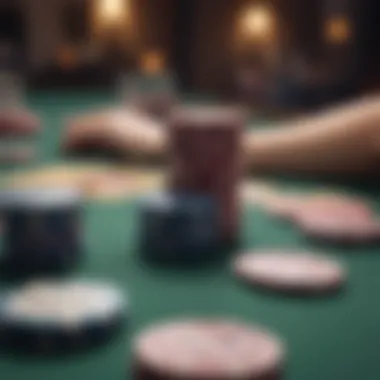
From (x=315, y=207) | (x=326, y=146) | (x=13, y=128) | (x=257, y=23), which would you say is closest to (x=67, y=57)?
(x=257, y=23)

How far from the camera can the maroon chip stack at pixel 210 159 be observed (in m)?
1.05

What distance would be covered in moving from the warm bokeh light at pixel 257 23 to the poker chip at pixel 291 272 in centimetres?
391

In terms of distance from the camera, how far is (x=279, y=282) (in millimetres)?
874

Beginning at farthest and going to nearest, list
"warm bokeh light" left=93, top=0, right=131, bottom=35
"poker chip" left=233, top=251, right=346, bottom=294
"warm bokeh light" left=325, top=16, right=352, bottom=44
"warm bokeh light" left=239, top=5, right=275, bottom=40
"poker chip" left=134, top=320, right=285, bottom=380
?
1. "warm bokeh light" left=93, top=0, right=131, bottom=35
2. "warm bokeh light" left=239, top=5, right=275, bottom=40
3. "warm bokeh light" left=325, top=16, right=352, bottom=44
4. "poker chip" left=233, top=251, right=346, bottom=294
5. "poker chip" left=134, top=320, right=285, bottom=380

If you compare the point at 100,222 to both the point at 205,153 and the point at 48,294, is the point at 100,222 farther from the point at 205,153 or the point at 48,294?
the point at 48,294

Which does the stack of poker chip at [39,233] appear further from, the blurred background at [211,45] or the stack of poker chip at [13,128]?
the blurred background at [211,45]

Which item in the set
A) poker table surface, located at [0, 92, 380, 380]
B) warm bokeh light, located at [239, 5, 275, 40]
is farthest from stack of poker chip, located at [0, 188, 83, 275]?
warm bokeh light, located at [239, 5, 275, 40]

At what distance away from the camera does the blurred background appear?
11.5 feet

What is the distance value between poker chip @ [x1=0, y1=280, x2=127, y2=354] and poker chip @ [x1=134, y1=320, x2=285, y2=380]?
0.04 meters

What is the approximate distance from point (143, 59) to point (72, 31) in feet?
2.03

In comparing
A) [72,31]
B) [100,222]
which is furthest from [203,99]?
[100,222]

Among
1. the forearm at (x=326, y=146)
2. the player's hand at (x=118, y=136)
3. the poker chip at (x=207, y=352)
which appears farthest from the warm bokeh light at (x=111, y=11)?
the poker chip at (x=207, y=352)

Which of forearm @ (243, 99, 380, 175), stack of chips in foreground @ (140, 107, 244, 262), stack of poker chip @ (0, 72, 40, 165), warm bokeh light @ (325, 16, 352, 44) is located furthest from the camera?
warm bokeh light @ (325, 16, 352, 44)

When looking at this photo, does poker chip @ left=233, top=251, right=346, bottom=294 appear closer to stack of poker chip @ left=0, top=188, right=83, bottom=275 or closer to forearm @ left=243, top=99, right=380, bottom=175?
stack of poker chip @ left=0, top=188, right=83, bottom=275
